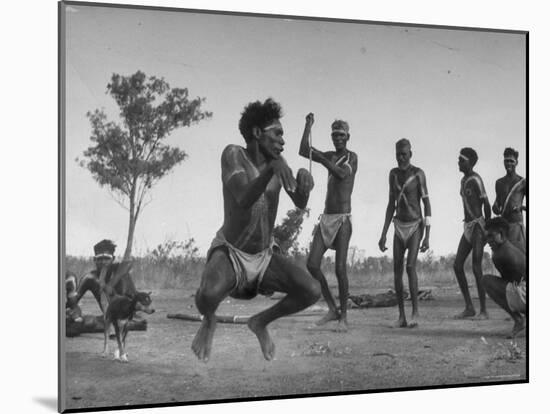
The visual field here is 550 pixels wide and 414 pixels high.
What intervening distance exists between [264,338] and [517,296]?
2098 mm

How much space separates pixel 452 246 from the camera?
29.8ft

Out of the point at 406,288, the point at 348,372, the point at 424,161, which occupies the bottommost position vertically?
the point at 348,372

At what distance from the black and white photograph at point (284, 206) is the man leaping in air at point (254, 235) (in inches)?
0.5

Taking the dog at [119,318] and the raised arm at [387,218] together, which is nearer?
the dog at [119,318]

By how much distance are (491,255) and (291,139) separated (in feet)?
6.12

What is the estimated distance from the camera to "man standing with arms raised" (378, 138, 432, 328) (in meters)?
8.89

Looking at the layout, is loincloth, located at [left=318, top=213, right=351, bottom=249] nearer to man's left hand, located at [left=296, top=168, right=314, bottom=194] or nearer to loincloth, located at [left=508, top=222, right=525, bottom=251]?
man's left hand, located at [left=296, top=168, right=314, bottom=194]

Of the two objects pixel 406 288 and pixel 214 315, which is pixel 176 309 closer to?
pixel 214 315

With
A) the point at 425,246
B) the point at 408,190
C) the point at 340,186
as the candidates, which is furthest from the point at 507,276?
the point at 340,186

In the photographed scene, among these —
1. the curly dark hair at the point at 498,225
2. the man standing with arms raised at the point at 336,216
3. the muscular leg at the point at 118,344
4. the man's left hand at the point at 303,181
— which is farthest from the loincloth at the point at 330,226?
the muscular leg at the point at 118,344

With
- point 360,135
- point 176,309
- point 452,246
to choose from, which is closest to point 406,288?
point 452,246

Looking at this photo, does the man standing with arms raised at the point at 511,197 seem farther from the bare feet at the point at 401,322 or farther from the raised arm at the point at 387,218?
the bare feet at the point at 401,322

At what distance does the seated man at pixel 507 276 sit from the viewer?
30.3 feet

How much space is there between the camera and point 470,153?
914cm
